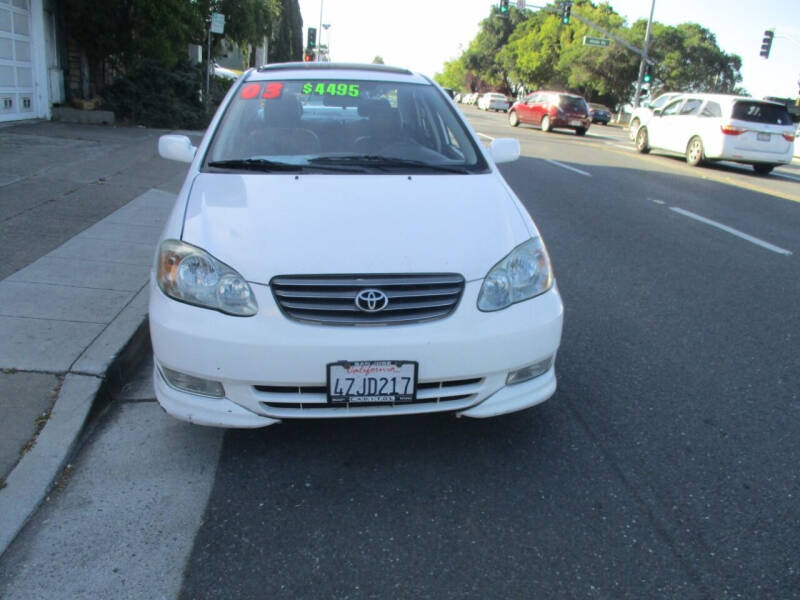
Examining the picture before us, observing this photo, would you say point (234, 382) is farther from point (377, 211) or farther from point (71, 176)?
point (71, 176)

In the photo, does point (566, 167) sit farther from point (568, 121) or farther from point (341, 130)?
point (568, 121)

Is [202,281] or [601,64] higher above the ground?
[601,64]

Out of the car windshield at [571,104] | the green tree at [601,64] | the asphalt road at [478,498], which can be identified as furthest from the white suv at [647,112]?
the green tree at [601,64]

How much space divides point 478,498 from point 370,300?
0.90m

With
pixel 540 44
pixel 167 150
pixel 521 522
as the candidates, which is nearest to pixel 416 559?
pixel 521 522

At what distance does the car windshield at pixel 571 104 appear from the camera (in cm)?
2658

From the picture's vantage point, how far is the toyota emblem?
2793mm

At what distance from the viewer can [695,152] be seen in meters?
16.9

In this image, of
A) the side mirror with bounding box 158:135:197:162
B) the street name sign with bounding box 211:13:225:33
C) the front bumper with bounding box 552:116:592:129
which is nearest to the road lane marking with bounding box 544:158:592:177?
the street name sign with bounding box 211:13:225:33

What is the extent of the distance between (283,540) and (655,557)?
1.32 meters

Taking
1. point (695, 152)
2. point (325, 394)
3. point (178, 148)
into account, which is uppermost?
point (178, 148)

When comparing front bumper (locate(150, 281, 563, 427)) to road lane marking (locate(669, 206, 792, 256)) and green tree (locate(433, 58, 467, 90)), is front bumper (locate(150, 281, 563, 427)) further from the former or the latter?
green tree (locate(433, 58, 467, 90))

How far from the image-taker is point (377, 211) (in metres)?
3.18

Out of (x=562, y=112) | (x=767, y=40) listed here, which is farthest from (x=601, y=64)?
(x=562, y=112)
